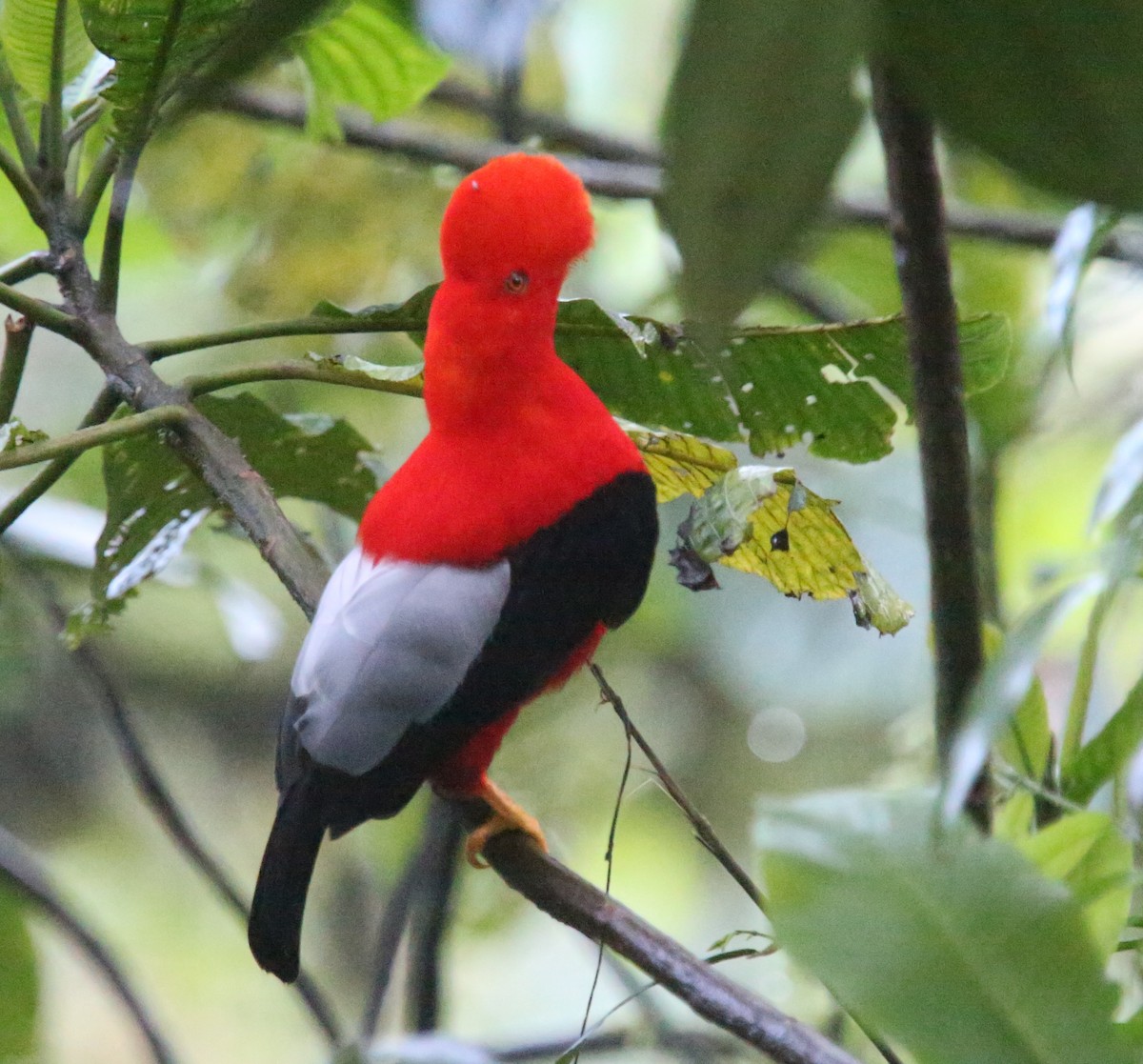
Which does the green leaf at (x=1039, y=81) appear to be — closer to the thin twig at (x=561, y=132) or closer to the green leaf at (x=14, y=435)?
the green leaf at (x=14, y=435)

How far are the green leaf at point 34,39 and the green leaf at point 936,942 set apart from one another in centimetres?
103

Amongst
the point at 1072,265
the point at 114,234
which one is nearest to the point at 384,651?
the point at 114,234

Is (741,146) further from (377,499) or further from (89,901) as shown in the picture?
(89,901)

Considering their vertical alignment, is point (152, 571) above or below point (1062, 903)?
below

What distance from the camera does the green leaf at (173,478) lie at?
55.5 inches

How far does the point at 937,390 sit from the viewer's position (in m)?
0.60

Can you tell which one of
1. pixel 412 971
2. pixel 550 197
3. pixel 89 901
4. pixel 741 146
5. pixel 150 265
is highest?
pixel 741 146

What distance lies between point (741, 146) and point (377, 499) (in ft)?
3.42

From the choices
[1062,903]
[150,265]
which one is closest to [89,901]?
[150,265]

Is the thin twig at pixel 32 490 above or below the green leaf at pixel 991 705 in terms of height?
below

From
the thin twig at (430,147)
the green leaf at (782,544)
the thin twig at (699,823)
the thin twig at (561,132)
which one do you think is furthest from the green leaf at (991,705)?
the thin twig at (561,132)

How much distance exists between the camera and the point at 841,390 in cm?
135

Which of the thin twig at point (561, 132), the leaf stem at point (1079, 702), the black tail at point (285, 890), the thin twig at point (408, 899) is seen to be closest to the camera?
the leaf stem at point (1079, 702)

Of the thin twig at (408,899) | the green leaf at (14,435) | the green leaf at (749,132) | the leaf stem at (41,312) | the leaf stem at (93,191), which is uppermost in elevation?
the green leaf at (749,132)
